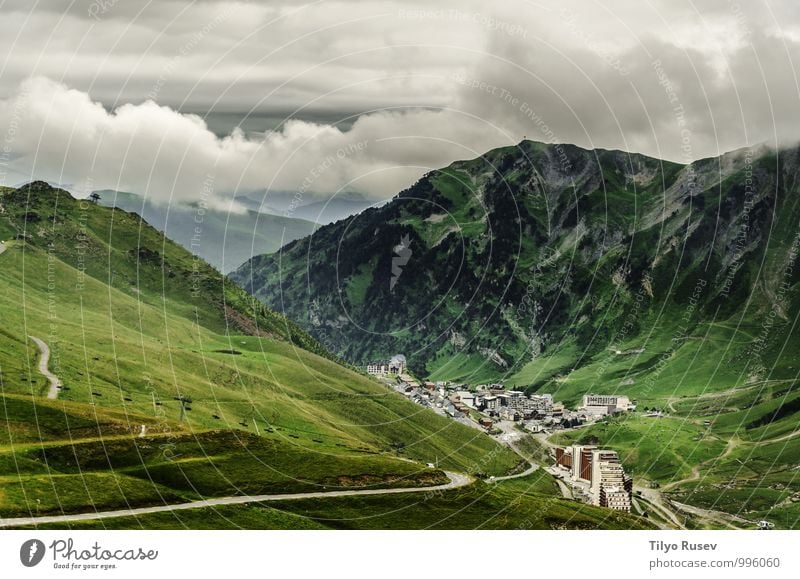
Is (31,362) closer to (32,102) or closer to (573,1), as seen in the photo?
(32,102)

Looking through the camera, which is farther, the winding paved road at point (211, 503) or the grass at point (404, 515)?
the grass at point (404, 515)

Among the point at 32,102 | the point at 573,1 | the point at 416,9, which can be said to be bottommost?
the point at 32,102

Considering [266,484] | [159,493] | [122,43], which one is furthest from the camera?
[122,43]

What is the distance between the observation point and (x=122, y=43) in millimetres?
156875

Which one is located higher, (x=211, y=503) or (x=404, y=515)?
(x=404, y=515)

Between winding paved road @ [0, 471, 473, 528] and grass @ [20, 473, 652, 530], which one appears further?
grass @ [20, 473, 652, 530]

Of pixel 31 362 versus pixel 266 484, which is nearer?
pixel 266 484

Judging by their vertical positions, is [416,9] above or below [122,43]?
above

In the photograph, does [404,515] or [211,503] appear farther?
[404,515]
